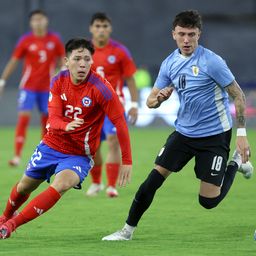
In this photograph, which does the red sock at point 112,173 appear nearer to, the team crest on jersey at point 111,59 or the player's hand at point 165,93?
the team crest on jersey at point 111,59

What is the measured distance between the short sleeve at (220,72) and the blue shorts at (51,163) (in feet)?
4.42

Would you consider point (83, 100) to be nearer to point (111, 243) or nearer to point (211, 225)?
point (111, 243)

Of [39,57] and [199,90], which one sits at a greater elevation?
[199,90]

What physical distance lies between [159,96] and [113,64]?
3927mm

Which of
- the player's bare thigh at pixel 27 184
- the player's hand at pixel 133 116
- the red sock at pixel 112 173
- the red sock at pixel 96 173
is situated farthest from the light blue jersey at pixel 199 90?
the red sock at pixel 96 173

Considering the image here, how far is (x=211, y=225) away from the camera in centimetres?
984

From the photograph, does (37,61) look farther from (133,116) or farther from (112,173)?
(133,116)

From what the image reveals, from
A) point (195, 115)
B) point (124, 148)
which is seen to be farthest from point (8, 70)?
point (124, 148)

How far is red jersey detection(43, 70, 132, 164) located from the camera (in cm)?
884

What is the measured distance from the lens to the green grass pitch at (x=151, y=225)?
8.34 metres

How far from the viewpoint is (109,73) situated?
491 inches

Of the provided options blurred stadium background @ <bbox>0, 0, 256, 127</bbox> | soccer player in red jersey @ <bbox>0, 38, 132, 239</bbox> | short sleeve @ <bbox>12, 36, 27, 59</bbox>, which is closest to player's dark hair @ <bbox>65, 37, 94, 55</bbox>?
soccer player in red jersey @ <bbox>0, 38, 132, 239</bbox>

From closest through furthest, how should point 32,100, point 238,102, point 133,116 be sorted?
point 238,102, point 133,116, point 32,100

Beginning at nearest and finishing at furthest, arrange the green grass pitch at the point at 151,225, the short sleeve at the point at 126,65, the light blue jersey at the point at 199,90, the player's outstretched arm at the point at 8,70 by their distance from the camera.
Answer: the green grass pitch at the point at 151,225 < the light blue jersey at the point at 199,90 < the short sleeve at the point at 126,65 < the player's outstretched arm at the point at 8,70
